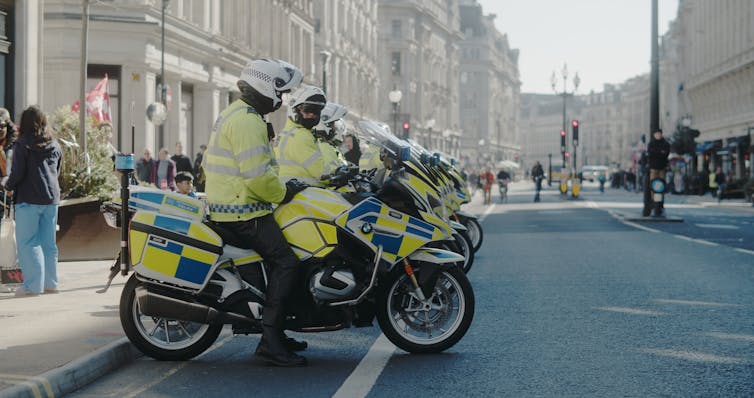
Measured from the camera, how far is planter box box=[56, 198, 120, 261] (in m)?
14.3

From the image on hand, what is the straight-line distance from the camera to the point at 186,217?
7.41 m

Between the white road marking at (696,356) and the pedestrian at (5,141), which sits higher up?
the pedestrian at (5,141)

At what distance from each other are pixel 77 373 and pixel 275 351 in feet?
4.04

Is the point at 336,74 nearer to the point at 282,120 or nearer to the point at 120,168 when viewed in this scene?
the point at 282,120

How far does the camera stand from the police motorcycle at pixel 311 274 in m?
7.34

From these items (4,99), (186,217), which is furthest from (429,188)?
(4,99)

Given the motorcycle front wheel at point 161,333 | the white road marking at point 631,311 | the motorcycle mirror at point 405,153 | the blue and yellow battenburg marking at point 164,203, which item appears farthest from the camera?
the white road marking at point 631,311

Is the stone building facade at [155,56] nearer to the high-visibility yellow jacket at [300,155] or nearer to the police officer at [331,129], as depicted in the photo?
the police officer at [331,129]

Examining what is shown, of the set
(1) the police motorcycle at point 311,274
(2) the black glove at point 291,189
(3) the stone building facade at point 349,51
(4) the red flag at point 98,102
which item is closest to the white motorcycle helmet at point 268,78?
(2) the black glove at point 291,189

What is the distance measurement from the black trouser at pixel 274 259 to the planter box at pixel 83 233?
24.4 feet

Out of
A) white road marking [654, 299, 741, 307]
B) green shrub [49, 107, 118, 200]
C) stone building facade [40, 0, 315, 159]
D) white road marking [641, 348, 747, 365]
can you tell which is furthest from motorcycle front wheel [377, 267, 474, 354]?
stone building facade [40, 0, 315, 159]

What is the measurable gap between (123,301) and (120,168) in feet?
3.67

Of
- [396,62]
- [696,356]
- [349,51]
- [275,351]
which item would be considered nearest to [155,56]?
[275,351]

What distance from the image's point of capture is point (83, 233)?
14.5 meters
